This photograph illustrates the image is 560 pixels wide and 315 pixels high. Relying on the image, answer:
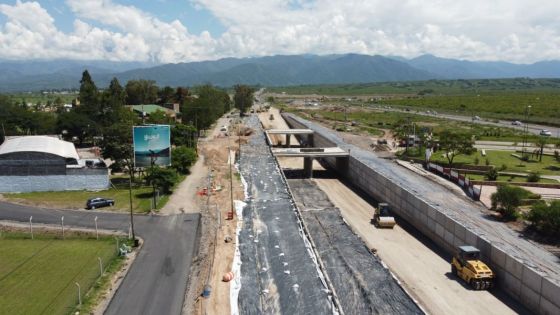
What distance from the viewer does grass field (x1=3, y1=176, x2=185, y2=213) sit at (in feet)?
186

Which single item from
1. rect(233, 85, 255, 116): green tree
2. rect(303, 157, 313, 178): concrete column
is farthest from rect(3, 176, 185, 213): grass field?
rect(233, 85, 255, 116): green tree

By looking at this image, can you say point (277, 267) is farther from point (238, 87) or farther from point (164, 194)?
point (238, 87)

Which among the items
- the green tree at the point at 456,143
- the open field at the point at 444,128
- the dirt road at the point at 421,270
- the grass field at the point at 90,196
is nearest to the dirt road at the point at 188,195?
the grass field at the point at 90,196

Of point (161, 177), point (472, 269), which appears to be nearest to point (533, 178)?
point (472, 269)

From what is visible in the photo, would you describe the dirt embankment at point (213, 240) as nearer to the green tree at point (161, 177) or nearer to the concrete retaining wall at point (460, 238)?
the green tree at point (161, 177)

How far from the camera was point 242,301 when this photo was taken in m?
31.4

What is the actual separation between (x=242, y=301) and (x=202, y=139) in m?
88.6

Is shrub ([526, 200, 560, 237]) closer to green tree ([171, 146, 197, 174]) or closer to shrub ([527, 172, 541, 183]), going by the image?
shrub ([527, 172, 541, 183])

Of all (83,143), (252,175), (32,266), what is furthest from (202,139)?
(32,266)

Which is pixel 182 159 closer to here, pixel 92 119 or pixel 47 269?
pixel 47 269

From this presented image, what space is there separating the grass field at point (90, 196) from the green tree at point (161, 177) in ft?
4.74

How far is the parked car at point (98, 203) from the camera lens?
5588 centimetres

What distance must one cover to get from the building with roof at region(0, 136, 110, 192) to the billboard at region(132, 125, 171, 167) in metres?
6.46

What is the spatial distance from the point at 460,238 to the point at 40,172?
56.0 metres
